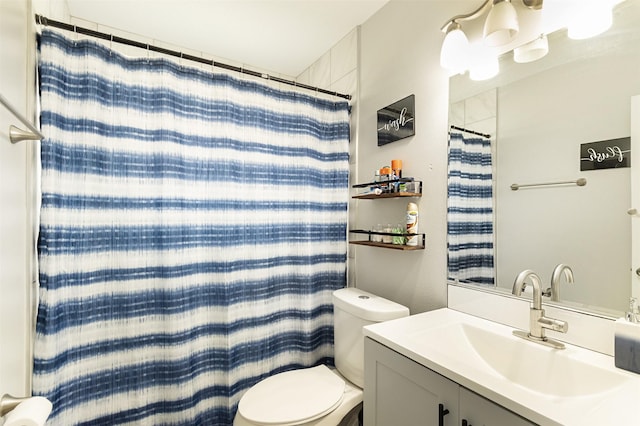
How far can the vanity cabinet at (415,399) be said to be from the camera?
759 millimetres

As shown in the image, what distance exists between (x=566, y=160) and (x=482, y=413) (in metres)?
0.85

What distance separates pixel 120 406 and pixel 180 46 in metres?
2.28

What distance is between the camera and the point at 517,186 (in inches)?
45.8

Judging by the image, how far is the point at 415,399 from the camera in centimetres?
93

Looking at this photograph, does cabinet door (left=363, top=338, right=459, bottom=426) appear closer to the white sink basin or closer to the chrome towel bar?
the white sink basin

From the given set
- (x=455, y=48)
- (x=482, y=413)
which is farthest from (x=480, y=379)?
(x=455, y=48)

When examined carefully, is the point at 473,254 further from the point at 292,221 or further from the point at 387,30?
the point at 387,30

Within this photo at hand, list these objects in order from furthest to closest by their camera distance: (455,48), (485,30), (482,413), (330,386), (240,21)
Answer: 1. (240,21)
2. (330,386)
3. (455,48)
4. (485,30)
5. (482,413)

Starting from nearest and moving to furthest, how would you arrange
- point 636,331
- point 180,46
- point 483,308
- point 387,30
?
point 636,331
point 483,308
point 387,30
point 180,46

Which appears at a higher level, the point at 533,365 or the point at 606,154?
the point at 606,154

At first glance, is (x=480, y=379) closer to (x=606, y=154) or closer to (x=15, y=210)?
(x=606, y=154)

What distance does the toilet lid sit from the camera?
121 centimetres

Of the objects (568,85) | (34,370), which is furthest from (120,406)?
(568,85)

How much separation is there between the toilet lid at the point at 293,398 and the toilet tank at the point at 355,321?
0.29ft
